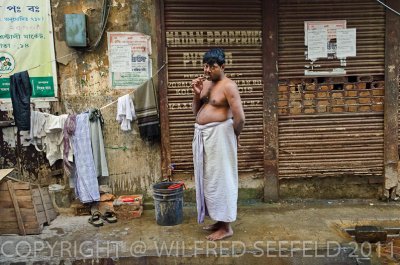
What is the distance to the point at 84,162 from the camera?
→ 582cm

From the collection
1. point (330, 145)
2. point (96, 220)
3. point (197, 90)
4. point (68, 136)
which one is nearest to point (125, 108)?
point (68, 136)

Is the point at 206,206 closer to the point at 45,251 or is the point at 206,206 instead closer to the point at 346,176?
the point at 45,251

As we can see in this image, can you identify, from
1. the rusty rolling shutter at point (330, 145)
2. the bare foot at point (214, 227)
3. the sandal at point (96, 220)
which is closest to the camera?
the bare foot at point (214, 227)

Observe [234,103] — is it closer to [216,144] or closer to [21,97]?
[216,144]

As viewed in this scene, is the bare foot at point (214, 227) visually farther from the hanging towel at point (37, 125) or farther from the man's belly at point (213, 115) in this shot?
the hanging towel at point (37, 125)

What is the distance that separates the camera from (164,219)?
17.5ft

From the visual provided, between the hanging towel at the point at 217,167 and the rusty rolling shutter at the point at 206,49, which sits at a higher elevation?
the rusty rolling shutter at the point at 206,49

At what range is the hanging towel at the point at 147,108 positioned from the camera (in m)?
5.83

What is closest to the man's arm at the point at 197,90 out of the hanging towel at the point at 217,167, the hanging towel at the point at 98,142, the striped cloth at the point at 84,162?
the hanging towel at the point at 217,167

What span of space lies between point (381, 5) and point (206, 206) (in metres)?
4.01

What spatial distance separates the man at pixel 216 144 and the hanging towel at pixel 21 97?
2.43 meters

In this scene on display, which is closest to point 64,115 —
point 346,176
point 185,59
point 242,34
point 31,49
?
point 31,49

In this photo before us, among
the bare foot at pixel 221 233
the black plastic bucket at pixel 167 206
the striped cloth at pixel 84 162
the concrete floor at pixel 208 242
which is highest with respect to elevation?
the striped cloth at pixel 84 162

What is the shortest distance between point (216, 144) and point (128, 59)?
7.09 ft
